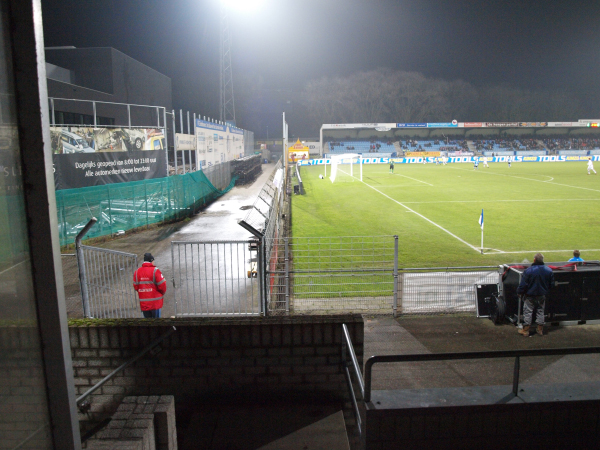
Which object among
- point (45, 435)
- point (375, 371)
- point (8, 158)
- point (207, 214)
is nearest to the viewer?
point (8, 158)

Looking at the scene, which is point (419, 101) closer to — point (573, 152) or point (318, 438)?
point (573, 152)

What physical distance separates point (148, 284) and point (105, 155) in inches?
491

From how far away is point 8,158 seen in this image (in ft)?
6.05

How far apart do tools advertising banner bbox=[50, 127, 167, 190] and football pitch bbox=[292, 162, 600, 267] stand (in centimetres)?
709

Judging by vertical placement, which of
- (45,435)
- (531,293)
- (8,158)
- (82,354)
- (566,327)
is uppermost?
(8,158)

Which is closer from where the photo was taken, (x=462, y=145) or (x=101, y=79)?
(x=101, y=79)

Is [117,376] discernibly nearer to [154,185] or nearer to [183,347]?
[183,347]

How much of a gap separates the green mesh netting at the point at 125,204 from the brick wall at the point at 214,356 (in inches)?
435

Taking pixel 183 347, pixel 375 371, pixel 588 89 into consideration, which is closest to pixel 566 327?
pixel 375 371

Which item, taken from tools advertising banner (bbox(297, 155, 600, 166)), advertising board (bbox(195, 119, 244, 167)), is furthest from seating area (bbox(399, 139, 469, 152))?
advertising board (bbox(195, 119, 244, 167))

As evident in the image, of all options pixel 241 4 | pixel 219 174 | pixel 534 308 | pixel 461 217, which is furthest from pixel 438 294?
pixel 241 4

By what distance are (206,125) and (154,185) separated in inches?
408

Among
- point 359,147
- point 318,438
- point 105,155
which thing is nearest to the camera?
point 318,438

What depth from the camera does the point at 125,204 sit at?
17672mm
